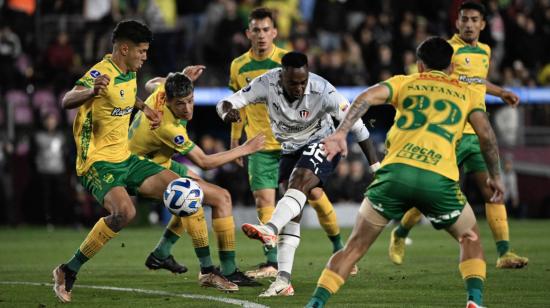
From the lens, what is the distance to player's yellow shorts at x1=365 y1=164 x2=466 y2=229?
7820 millimetres

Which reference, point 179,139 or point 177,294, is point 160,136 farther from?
point 177,294

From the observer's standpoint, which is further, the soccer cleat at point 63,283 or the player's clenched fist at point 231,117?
the player's clenched fist at point 231,117

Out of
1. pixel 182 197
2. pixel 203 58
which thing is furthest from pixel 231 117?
pixel 203 58

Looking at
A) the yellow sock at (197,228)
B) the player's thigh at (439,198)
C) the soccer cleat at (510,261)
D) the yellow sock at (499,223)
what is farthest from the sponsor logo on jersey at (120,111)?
the soccer cleat at (510,261)

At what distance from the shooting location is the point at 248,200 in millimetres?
23172

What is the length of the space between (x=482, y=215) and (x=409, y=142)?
53.7 feet

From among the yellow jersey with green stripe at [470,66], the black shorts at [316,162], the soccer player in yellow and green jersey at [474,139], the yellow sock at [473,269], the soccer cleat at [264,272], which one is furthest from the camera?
the yellow jersey with green stripe at [470,66]

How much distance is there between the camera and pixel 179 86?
10.6m

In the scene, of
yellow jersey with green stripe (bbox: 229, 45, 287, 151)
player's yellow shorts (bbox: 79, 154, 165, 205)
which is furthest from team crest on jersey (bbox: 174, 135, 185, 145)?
yellow jersey with green stripe (bbox: 229, 45, 287, 151)

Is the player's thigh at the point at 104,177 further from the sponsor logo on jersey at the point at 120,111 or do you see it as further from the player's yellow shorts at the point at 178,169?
the player's yellow shorts at the point at 178,169

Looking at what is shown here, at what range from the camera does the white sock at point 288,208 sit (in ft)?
30.9

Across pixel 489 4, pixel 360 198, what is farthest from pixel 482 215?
pixel 489 4

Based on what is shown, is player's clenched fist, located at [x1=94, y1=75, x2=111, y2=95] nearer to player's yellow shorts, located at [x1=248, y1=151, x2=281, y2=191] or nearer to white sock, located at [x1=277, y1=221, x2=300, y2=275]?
white sock, located at [x1=277, y1=221, x2=300, y2=275]

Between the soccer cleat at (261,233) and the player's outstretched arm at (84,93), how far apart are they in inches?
72.3
